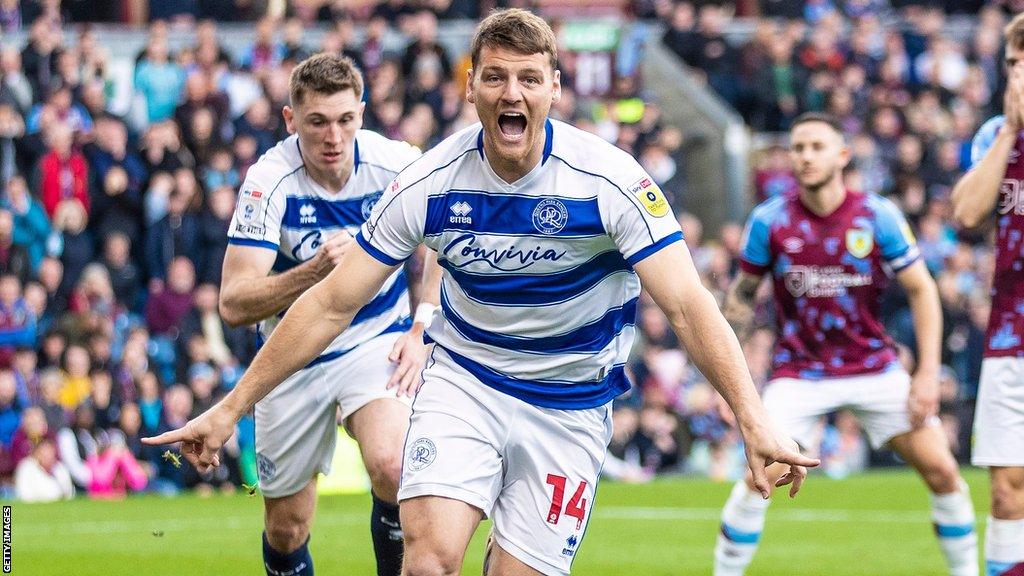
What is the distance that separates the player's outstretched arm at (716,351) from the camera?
5797 mm

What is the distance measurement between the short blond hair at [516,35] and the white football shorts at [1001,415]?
9.42ft

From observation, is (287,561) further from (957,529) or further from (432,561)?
(957,529)

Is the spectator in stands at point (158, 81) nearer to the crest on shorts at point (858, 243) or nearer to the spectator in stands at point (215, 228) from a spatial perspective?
the spectator in stands at point (215, 228)

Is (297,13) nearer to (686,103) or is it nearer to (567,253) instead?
(686,103)

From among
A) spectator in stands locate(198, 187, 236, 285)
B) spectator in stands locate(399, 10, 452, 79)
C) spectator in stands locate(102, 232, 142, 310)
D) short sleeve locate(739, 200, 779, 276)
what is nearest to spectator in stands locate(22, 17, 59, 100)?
spectator in stands locate(102, 232, 142, 310)

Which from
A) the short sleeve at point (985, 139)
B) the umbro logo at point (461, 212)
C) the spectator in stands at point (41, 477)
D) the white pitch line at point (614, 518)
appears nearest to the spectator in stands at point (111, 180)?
the spectator in stands at point (41, 477)

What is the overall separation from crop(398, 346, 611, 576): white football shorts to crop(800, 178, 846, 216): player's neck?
12.8ft

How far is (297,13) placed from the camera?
75.0 feet

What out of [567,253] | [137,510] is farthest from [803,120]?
[137,510]

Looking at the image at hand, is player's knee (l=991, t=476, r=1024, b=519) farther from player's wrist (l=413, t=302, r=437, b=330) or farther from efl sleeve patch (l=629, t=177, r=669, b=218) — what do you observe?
player's wrist (l=413, t=302, r=437, b=330)

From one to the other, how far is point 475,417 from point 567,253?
2.56 ft

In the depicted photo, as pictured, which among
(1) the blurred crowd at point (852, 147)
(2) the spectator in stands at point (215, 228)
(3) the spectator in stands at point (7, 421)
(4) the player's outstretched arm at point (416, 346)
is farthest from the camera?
(1) the blurred crowd at point (852, 147)

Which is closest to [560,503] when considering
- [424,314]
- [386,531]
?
[386,531]

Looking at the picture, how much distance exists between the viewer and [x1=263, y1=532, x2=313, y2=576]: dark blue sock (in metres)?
8.53
